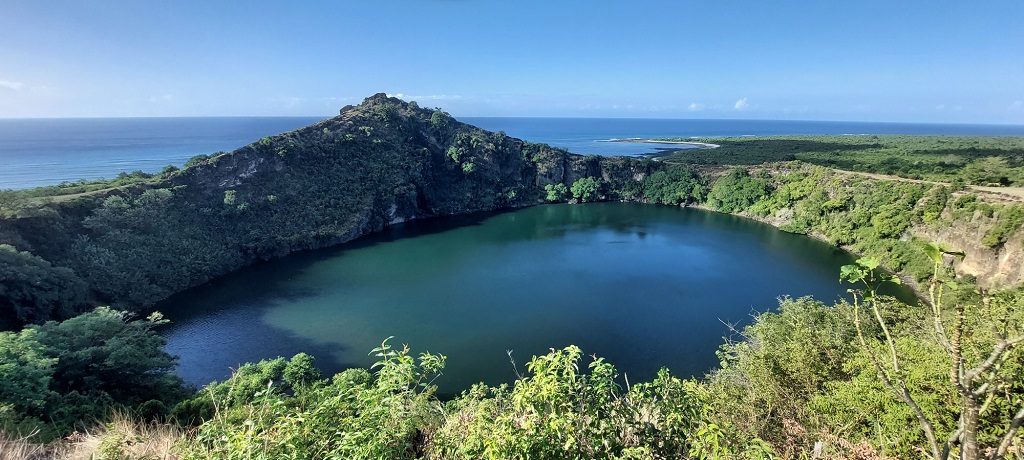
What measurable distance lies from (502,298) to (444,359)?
762 inches

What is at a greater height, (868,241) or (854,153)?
(854,153)

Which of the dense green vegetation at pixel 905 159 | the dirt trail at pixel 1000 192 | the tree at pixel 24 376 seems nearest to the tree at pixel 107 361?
the tree at pixel 24 376

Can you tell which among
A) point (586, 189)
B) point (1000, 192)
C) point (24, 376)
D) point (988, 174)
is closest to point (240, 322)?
point (24, 376)

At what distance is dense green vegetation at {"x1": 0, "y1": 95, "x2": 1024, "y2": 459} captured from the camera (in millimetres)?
5289

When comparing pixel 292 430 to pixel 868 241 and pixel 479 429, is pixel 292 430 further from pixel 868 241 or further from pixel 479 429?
pixel 868 241

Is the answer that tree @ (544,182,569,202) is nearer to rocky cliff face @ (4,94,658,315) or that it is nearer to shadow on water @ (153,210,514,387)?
rocky cliff face @ (4,94,658,315)

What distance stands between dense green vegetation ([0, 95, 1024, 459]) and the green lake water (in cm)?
218

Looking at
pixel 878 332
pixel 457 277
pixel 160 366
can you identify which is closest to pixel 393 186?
pixel 457 277

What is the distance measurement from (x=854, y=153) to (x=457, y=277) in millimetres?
81960

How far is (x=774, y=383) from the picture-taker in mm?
10742

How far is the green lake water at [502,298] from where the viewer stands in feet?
67.2

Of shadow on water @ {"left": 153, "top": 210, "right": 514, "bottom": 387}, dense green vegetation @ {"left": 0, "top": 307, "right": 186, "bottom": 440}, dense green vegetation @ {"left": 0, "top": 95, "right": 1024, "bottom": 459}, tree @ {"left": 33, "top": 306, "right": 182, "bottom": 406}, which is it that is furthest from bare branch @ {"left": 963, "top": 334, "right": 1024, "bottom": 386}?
tree @ {"left": 33, "top": 306, "right": 182, "bottom": 406}

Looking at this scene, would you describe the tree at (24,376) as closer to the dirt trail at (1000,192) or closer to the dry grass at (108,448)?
the dry grass at (108,448)

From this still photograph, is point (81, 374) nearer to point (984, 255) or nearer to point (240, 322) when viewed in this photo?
point (240, 322)
